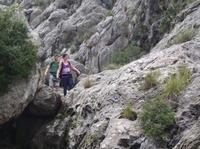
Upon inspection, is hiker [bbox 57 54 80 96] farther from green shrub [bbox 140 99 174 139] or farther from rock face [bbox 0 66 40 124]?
Result: green shrub [bbox 140 99 174 139]

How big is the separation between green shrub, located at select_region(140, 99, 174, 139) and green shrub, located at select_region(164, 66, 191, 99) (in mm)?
667

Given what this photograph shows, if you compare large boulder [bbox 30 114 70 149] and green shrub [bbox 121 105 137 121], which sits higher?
green shrub [bbox 121 105 137 121]

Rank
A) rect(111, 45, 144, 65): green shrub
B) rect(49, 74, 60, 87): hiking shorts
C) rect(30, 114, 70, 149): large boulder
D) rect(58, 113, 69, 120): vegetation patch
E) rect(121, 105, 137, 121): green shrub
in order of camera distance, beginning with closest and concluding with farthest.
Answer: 1. rect(121, 105, 137, 121): green shrub
2. rect(30, 114, 70, 149): large boulder
3. rect(58, 113, 69, 120): vegetation patch
4. rect(49, 74, 60, 87): hiking shorts
5. rect(111, 45, 144, 65): green shrub

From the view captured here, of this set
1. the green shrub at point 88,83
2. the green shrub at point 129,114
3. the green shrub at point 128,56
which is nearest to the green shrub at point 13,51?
the green shrub at point 88,83

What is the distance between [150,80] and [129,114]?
1637 mm

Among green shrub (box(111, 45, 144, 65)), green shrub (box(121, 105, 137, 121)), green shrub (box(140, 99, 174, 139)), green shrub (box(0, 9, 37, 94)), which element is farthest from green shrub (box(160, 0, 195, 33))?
green shrub (box(140, 99, 174, 139))

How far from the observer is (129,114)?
1304 centimetres

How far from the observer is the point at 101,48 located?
3303 cm

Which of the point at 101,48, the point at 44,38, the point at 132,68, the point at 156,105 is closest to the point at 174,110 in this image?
the point at 156,105

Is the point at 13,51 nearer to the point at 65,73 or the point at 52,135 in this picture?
the point at 52,135

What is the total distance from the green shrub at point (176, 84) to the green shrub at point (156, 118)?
67 centimetres

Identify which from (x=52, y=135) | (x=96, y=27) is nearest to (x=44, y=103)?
(x=52, y=135)

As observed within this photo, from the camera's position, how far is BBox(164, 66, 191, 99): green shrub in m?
12.8

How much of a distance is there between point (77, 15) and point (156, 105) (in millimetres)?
31591
